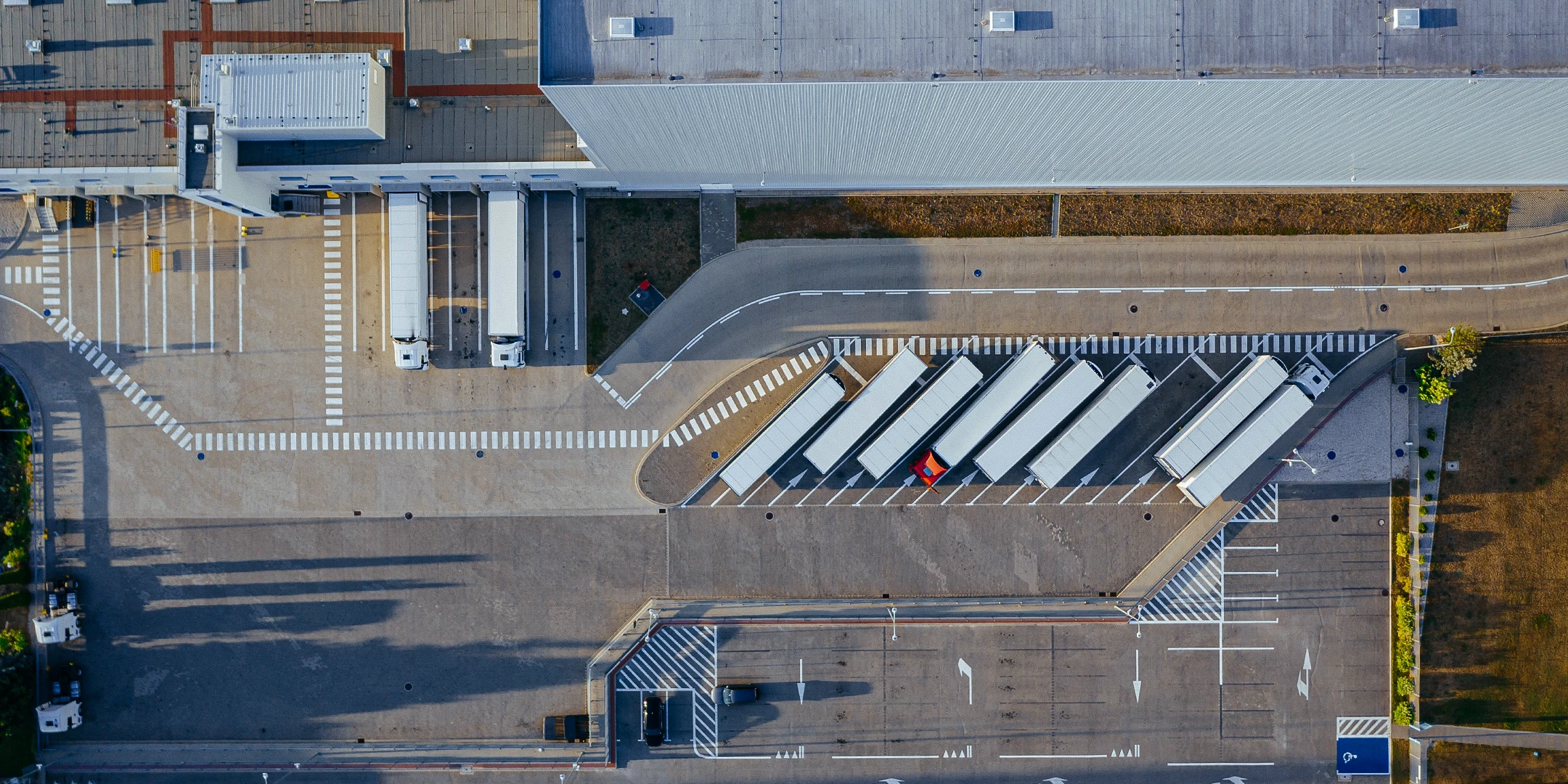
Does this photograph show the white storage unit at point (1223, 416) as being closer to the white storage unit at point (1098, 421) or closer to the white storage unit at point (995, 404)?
the white storage unit at point (1098, 421)

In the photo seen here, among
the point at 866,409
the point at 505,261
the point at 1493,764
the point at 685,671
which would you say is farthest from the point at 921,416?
the point at 1493,764

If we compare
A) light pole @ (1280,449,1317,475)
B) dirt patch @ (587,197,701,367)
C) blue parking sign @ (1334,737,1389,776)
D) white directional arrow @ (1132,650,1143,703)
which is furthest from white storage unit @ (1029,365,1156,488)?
blue parking sign @ (1334,737,1389,776)

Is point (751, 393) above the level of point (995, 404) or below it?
above

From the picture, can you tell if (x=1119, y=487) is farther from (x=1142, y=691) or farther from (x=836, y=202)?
(x=836, y=202)

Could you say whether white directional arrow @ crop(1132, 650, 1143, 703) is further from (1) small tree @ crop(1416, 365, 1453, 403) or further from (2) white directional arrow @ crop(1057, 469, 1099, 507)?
(1) small tree @ crop(1416, 365, 1453, 403)

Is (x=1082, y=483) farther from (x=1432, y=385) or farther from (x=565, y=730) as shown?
(x=565, y=730)

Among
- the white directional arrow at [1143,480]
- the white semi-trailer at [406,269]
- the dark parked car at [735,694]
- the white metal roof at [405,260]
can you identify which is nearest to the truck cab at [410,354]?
the white semi-trailer at [406,269]
